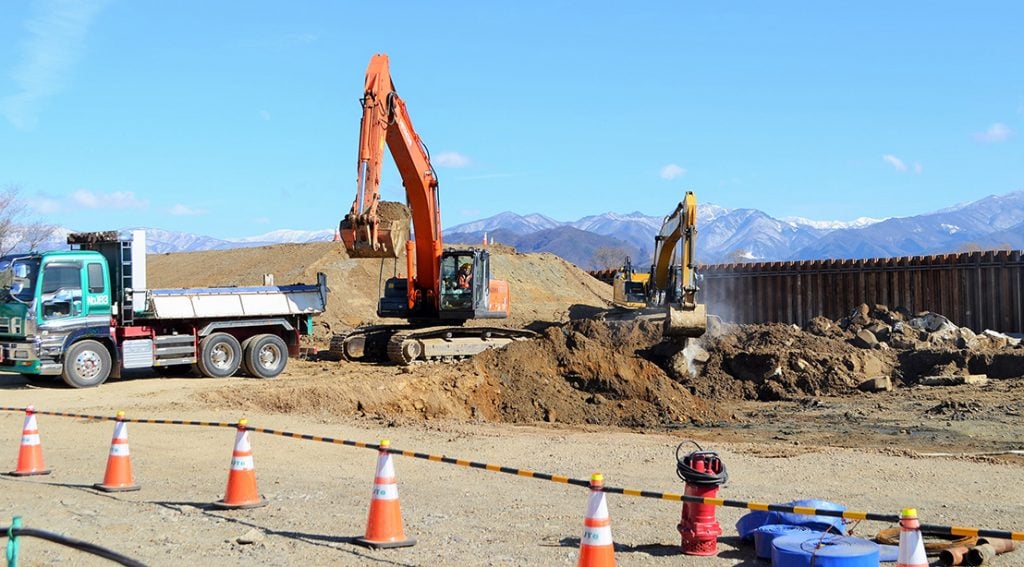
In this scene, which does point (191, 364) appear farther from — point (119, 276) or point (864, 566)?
point (864, 566)

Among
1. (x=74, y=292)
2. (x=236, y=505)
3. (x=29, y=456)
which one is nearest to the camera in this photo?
(x=236, y=505)

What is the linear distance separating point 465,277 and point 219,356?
19.8ft

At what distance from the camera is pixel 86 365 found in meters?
21.4

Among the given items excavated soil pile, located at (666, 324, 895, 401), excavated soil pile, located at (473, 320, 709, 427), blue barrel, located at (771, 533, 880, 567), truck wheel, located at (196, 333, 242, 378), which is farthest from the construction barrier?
blue barrel, located at (771, 533, 880, 567)

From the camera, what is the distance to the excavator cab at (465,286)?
→ 1000 inches

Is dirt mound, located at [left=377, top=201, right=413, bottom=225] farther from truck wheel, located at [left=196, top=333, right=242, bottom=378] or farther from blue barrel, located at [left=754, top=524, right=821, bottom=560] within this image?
blue barrel, located at [left=754, top=524, right=821, bottom=560]

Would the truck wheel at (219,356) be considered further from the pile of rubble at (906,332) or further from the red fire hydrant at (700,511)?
the red fire hydrant at (700,511)

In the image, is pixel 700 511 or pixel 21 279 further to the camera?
pixel 21 279

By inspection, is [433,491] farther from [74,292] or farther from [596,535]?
[74,292]

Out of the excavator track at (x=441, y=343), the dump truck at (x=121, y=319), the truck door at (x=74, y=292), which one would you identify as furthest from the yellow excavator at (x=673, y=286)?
the truck door at (x=74, y=292)

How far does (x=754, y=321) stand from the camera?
137ft

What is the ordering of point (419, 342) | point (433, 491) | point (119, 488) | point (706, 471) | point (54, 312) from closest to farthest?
point (706, 471) → point (119, 488) → point (433, 491) → point (54, 312) → point (419, 342)

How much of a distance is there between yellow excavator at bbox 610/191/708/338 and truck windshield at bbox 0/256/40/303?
13.0 m

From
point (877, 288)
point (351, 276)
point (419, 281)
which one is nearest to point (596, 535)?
point (419, 281)
